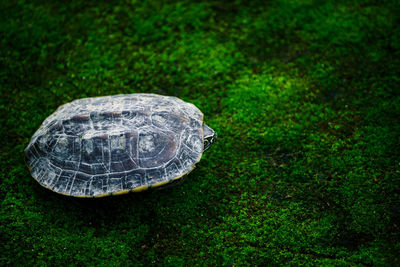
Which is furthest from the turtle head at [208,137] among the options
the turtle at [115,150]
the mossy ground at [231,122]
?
the mossy ground at [231,122]

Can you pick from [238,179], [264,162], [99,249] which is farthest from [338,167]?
[99,249]

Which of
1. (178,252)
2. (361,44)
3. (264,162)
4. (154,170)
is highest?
(361,44)

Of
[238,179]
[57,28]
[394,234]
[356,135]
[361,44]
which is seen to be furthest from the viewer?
[57,28]

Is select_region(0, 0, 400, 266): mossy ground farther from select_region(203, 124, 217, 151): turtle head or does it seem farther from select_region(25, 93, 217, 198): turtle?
select_region(25, 93, 217, 198): turtle

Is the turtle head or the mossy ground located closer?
the mossy ground

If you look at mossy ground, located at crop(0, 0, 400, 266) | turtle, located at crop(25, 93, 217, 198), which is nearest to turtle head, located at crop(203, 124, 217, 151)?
turtle, located at crop(25, 93, 217, 198)

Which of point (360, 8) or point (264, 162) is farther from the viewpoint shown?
point (360, 8)

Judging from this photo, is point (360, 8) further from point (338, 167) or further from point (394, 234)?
point (394, 234)
